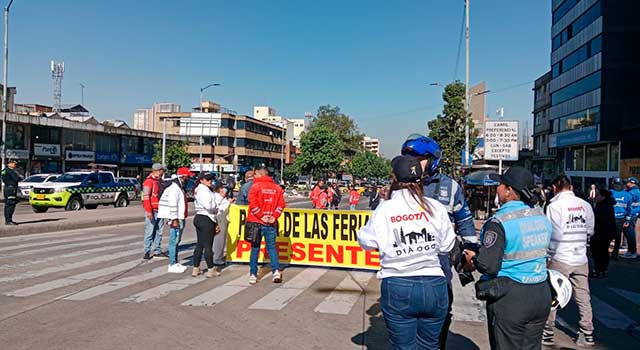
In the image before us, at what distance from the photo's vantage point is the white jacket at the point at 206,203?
895cm

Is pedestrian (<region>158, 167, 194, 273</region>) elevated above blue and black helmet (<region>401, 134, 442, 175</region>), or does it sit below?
below

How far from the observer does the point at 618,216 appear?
1273cm

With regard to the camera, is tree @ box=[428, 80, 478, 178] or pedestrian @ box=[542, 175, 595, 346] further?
tree @ box=[428, 80, 478, 178]

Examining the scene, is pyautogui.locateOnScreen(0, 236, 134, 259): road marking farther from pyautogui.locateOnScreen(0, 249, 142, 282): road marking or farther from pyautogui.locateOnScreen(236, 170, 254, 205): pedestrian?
pyautogui.locateOnScreen(236, 170, 254, 205): pedestrian

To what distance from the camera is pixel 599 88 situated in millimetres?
39125

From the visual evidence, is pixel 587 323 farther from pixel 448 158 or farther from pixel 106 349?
pixel 448 158

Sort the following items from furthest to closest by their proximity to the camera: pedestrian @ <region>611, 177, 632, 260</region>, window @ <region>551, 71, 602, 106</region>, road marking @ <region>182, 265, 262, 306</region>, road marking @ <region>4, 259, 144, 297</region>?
window @ <region>551, 71, 602, 106</region> → pedestrian @ <region>611, 177, 632, 260</region> → road marking @ <region>4, 259, 144, 297</region> → road marking @ <region>182, 265, 262, 306</region>

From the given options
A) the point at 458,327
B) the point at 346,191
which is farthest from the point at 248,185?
the point at 346,191

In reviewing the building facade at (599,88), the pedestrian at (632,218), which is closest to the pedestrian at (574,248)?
the pedestrian at (632,218)

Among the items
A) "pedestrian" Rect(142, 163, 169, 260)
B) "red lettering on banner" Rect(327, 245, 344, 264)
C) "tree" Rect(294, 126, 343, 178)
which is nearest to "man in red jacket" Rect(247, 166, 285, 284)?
"red lettering on banner" Rect(327, 245, 344, 264)

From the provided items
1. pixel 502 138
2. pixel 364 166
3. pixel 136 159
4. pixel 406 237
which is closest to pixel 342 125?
A: pixel 364 166

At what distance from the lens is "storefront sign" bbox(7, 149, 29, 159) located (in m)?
40.1

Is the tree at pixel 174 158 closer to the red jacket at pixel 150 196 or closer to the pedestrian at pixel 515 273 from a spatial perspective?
the red jacket at pixel 150 196

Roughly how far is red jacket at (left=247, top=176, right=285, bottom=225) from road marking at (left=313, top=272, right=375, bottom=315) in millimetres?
1642
